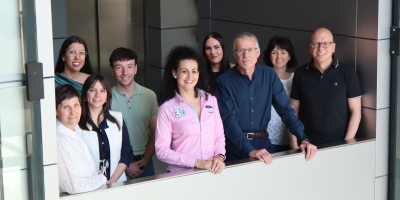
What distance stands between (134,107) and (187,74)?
32.4 inches

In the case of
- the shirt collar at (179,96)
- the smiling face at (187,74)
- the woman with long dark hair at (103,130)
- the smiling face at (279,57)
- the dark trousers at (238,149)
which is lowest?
the dark trousers at (238,149)

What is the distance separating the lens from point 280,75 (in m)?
5.00

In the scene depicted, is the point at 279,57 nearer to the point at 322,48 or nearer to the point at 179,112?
the point at 322,48

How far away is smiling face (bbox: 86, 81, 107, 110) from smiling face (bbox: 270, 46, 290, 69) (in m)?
1.83

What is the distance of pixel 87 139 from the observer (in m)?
3.88

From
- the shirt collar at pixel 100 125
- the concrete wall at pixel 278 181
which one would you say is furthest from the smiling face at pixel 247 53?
the shirt collar at pixel 100 125

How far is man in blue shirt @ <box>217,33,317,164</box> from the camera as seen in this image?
433cm

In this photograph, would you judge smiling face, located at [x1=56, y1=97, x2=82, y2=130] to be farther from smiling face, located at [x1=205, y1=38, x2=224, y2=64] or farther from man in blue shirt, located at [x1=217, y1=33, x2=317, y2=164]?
smiling face, located at [x1=205, y1=38, x2=224, y2=64]

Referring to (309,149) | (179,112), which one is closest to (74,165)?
(179,112)

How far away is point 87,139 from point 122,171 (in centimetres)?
41

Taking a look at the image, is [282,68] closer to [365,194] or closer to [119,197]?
[365,194]

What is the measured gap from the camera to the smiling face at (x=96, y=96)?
398cm

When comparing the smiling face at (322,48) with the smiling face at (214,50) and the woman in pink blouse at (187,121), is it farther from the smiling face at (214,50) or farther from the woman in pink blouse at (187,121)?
the woman in pink blouse at (187,121)

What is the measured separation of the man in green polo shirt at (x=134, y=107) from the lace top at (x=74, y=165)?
99 centimetres
